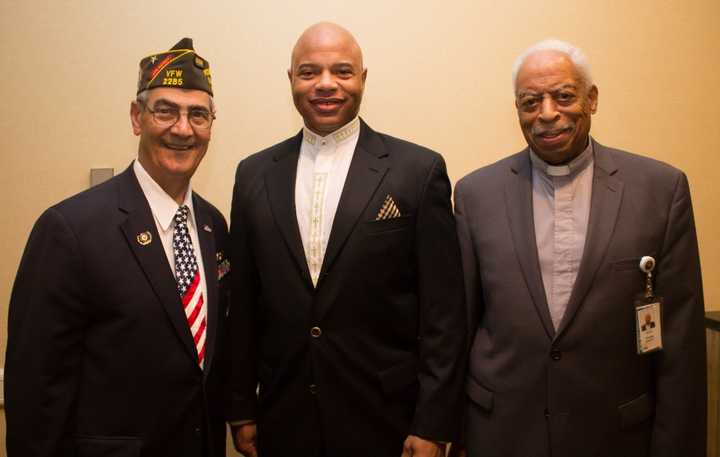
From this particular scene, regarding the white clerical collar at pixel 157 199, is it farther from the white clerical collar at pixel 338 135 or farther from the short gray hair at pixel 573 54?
the short gray hair at pixel 573 54

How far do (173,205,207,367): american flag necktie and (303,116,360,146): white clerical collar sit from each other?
18.2 inches

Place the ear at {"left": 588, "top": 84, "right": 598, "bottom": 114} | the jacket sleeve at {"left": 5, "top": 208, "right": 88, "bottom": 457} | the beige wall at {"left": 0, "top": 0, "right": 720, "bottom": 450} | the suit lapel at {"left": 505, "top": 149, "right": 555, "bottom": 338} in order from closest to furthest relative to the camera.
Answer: the jacket sleeve at {"left": 5, "top": 208, "right": 88, "bottom": 457} < the suit lapel at {"left": 505, "top": 149, "right": 555, "bottom": 338} < the ear at {"left": 588, "top": 84, "right": 598, "bottom": 114} < the beige wall at {"left": 0, "top": 0, "right": 720, "bottom": 450}

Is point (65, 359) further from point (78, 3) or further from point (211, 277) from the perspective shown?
point (78, 3)

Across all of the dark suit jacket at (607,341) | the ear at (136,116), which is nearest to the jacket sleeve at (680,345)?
the dark suit jacket at (607,341)

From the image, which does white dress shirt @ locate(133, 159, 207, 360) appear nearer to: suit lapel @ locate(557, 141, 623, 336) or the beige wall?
the beige wall

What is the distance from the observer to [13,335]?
1.70m

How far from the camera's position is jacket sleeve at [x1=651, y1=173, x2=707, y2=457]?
174 cm

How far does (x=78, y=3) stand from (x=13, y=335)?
156 centimetres

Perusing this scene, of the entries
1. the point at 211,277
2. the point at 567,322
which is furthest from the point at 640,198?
the point at 211,277

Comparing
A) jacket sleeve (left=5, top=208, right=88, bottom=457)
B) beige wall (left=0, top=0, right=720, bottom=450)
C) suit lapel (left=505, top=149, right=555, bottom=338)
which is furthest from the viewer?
beige wall (left=0, top=0, right=720, bottom=450)

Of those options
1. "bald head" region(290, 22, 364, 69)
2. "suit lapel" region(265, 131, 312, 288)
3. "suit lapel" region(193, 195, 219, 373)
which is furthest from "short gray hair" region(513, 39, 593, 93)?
"suit lapel" region(193, 195, 219, 373)

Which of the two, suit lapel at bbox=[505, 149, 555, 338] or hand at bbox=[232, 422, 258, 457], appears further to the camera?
hand at bbox=[232, 422, 258, 457]

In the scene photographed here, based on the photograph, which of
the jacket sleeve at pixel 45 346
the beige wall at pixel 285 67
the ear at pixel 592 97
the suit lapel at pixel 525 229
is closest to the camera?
the jacket sleeve at pixel 45 346

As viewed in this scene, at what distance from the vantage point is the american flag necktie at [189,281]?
71.3 inches
